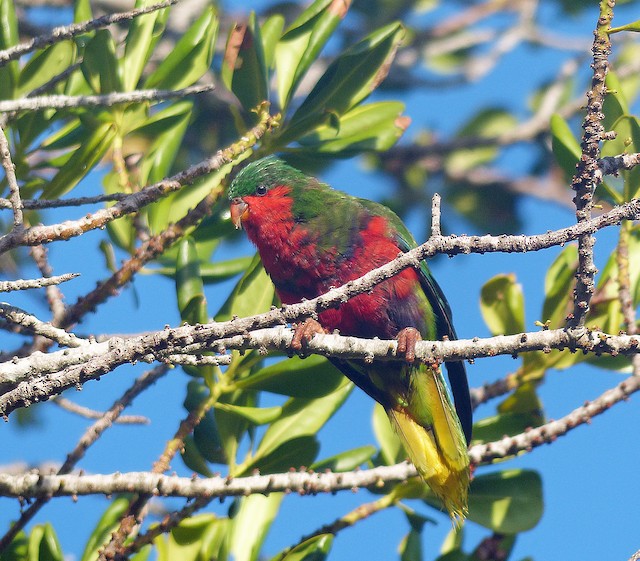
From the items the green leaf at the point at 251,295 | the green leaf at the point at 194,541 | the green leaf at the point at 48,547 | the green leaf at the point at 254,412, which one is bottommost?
the green leaf at the point at 48,547

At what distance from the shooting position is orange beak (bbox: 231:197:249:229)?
4.58 m

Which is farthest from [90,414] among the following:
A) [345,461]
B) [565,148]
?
[565,148]

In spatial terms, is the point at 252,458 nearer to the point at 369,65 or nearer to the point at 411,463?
the point at 411,463

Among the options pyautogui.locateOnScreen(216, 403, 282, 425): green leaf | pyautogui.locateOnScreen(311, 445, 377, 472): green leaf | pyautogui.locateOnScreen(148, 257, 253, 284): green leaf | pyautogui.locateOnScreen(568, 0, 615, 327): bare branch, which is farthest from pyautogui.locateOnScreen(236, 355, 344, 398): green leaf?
pyautogui.locateOnScreen(568, 0, 615, 327): bare branch

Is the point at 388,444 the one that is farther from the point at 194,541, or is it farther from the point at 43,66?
the point at 43,66

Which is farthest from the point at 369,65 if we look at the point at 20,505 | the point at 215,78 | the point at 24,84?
the point at 215,78

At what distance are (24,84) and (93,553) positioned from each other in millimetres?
2134

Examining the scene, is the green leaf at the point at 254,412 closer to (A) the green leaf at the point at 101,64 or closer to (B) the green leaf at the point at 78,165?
(B) the green leaf at the point at 78,165

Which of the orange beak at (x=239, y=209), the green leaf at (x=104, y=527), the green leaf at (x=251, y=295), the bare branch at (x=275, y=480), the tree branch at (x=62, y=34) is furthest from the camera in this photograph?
the orange beak at (x=239, y=209)

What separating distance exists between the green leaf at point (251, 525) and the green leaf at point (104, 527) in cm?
49

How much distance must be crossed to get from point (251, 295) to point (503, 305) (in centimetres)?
124

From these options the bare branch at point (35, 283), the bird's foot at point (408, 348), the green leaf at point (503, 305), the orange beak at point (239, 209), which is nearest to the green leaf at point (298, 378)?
the bird's foot at point (408, 348)

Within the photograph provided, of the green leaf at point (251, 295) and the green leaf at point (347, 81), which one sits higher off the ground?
the green leaf at point (347, 81)

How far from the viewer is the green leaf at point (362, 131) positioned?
14.0 ft
